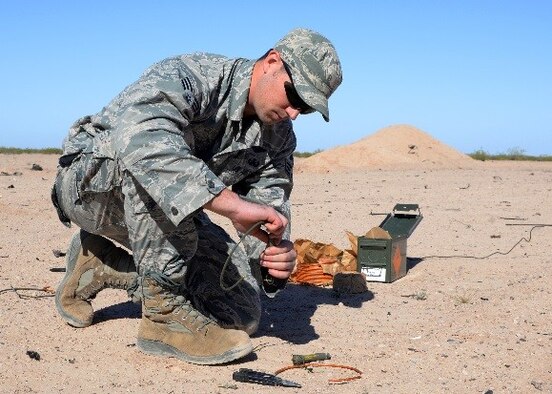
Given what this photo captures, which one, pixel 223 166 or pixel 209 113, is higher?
pixel 209 113

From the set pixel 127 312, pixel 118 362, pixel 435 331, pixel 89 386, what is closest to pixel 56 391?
pixel 89 386

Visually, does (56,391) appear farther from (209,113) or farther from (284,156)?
(284,156)

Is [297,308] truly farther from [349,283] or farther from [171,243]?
[171,243]

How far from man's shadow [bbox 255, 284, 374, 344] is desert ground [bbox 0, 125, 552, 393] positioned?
1cm

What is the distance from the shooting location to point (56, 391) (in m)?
3.23

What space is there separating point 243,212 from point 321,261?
2308mm

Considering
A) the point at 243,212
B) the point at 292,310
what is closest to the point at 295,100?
the point at 243,212

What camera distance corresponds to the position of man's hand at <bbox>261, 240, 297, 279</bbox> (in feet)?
12.1

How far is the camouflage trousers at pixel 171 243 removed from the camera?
11.7 feet

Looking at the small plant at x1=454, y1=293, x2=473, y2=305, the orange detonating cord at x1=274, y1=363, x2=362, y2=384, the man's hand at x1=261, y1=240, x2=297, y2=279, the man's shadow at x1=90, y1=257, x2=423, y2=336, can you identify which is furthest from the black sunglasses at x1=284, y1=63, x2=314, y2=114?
the small plant at x1=454, y1=293, x2=473, y2=305

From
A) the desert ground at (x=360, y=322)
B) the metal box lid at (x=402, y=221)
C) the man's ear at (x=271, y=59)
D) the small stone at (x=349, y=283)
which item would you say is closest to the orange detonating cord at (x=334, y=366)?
the desert ground at (x=360, y=322)

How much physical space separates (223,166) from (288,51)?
67cm

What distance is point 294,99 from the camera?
11.5ft

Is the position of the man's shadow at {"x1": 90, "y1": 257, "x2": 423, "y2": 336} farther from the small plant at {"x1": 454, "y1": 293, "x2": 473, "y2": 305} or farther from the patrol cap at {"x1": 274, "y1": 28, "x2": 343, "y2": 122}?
the patrol cap at {"x1": 274, "y1": 28, "x2": 343, "y2": 122}
